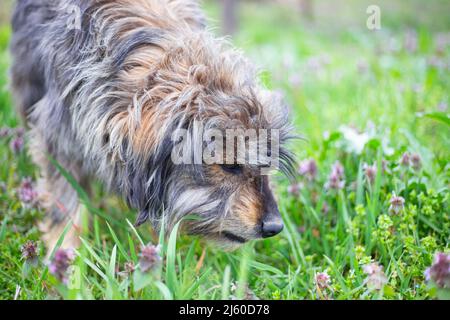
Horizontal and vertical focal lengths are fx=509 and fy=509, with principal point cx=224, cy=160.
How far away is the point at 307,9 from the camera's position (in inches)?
412

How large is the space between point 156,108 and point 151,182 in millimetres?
368

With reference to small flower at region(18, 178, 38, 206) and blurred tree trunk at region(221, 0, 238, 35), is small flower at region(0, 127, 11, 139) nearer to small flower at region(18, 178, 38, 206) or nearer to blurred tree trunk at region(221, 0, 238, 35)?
small flower at region(18, 178, 38, 206)

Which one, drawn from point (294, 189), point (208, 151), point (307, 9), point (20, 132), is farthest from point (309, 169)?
point (307, 9)

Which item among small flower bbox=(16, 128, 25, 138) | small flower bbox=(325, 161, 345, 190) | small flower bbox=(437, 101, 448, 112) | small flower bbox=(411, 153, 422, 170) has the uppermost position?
small flower bbox=(437, 101, 448, 112)

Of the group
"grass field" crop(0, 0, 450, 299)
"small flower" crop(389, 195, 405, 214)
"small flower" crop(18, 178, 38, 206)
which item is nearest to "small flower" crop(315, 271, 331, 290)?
"grass field" crop(0, 0, 450, 299)

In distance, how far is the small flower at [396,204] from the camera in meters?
2.72

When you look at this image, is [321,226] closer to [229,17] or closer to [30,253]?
[30,253]

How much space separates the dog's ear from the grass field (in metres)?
0.17

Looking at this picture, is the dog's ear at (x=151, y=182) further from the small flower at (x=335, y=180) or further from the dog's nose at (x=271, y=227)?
the small flower at (x=335, y=180)

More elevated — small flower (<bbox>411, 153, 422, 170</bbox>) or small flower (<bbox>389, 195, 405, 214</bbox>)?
small flower (<bbox>411, 153, 422, 170</bbox>)

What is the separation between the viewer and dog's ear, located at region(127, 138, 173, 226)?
8.02 feet

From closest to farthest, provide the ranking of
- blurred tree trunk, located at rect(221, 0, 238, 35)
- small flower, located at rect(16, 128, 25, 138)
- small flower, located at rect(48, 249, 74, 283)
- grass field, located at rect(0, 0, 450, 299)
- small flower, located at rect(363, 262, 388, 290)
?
small flower, located at rect(48, 249, 74, 283) < small flower, located at rect(363, 262, 388, 290) < grass field, located at rect(0, 0, 450, 299) < small flower, located at rect(16, 128, 25, 138) < blurred tree trunk, located at rect(221, 0, 238, 35)

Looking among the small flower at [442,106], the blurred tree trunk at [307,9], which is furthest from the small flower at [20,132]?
the blurred tree trunk at [307,9]

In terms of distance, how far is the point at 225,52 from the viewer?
2.82 meters
